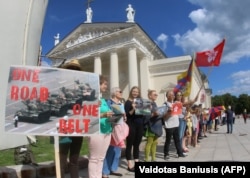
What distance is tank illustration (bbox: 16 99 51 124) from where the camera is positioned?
387 centimetres

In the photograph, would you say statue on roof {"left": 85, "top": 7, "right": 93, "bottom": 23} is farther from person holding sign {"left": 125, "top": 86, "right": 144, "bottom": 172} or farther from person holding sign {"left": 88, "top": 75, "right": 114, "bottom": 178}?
person holding sign {"left": 88, "top": 75, "right": 114, "bottom": 178}

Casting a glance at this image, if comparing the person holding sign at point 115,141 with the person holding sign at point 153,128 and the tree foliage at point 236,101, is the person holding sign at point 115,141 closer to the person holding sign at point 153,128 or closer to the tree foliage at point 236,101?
the person holding sign at point 153,128

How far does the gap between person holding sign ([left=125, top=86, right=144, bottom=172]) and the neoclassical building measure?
31.8 meters

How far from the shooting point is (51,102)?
160 inches

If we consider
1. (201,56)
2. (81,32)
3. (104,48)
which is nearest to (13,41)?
(201,56)

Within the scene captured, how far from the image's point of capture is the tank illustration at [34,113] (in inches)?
152

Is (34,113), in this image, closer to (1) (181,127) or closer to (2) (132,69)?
(1) (181,127)

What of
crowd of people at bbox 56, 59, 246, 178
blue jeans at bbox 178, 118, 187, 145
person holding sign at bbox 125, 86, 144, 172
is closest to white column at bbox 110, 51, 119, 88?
crowd of people at bbox 56, 59, 246, 178

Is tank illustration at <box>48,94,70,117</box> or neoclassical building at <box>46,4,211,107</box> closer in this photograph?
tank illustration at <box>48,94,70,117</box>

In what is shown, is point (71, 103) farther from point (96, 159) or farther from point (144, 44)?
point (144, 44)

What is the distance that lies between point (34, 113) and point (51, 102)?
9.9 inches

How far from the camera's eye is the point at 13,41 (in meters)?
6.66

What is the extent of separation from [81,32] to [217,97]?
88.0 metres

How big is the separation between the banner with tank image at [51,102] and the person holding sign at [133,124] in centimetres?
253
